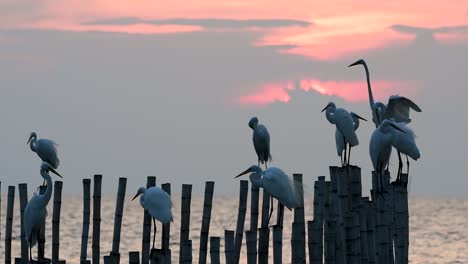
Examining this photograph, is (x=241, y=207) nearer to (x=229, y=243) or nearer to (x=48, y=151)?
(x=229, y=243)

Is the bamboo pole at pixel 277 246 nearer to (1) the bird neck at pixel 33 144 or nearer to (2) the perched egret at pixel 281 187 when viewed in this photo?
(2) the perched egret at pixel 281 187

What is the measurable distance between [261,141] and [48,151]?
11.2 feet

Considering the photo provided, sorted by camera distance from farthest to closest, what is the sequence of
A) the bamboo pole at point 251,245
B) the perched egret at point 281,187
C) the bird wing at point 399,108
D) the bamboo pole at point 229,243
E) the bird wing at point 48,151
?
the bird wing at point 48,151, the bird wing at point 399,108, the perched egret at point 281,187, the bamboo pole at point 251,245, the bamboo pole at point 229,243

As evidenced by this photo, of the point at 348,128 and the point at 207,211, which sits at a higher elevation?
the point at 348,128

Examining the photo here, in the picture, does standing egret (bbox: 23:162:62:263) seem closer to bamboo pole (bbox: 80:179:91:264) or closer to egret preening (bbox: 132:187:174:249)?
bamboo pole (bbox: 80:179:91:264)

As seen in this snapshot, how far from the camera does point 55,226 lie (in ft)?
53.8

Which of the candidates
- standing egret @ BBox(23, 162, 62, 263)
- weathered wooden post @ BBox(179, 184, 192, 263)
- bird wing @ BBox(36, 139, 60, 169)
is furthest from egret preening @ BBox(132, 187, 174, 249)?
bird wing @ BBox(36, 139, 60, 169)

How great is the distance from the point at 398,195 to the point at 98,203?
4.13 metres

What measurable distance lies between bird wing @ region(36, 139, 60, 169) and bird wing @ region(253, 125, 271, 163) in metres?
3.22

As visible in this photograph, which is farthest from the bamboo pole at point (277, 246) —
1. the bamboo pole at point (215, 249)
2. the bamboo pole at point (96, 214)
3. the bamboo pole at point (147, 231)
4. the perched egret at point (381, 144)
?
the bamboo pole at point (96, 214)

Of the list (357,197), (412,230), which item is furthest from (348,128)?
(412,230)

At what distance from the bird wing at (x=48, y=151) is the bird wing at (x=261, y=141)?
3.22m

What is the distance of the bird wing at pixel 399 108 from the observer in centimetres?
1730

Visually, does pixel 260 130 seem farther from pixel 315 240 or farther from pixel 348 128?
pixel 315 240
